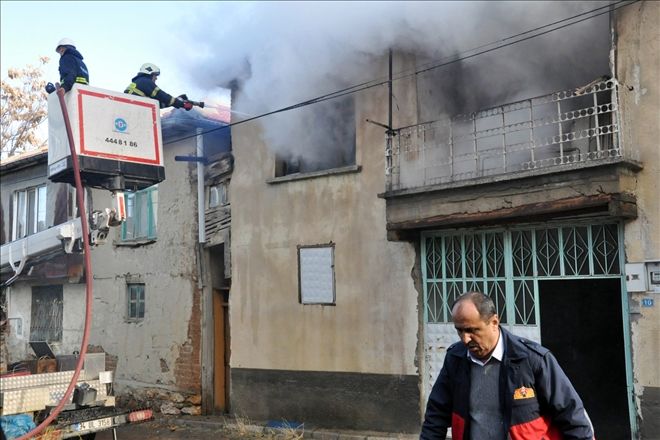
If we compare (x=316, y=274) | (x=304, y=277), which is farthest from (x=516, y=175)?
(x=304, y=277)

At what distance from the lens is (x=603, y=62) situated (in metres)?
10.0

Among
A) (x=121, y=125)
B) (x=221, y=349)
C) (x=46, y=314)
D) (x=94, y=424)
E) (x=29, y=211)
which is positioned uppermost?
(x=29, y=211)

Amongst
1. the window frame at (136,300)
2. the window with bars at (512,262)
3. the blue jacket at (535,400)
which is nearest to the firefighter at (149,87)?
the window with bars at (512,262)

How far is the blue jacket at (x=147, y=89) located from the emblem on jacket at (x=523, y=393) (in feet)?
22.0

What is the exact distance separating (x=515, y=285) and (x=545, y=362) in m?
5.75

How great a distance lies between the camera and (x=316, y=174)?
37.0 ft

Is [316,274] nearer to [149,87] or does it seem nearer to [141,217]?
[149,87]

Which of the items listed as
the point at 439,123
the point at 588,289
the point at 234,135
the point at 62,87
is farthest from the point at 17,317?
the point at 588,289

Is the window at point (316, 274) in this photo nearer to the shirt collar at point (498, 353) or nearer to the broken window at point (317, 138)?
the broken window at point (317, 138)

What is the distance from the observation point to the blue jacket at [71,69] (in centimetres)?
798

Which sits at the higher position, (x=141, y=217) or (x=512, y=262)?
(x=141, y=217)

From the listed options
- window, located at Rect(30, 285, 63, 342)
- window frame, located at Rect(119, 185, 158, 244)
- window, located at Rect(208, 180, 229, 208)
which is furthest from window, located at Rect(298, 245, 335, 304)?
window, located at Rect(30, 285, 63, 342)

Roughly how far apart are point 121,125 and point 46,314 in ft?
33.0

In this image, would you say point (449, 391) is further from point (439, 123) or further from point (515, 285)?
point (439, 123)
